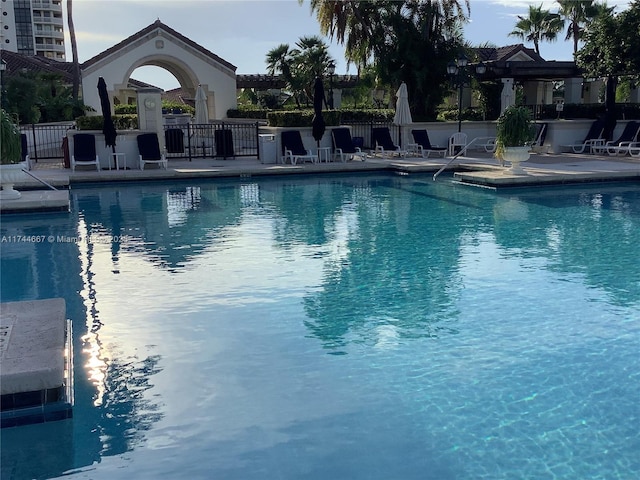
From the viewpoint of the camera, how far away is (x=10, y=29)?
275 ft

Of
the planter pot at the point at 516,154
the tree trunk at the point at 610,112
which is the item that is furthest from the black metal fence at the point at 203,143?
the tree trunk at the point at 610,112

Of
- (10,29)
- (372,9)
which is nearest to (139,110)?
(372,9)

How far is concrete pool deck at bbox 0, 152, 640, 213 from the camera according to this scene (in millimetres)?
14570

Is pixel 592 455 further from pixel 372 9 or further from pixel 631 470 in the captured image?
pixel 372 9

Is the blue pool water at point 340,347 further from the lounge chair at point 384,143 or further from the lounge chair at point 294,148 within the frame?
the lounge chair at point 384,143

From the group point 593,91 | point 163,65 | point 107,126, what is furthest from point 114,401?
point 163,65

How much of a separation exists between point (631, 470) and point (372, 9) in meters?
22.3

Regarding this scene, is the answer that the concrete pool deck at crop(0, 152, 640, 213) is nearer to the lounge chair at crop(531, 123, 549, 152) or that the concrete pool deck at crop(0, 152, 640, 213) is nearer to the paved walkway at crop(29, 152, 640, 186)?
the paved walkway at crop(29, 152, 640, 186)

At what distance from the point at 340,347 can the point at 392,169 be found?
41.3ft

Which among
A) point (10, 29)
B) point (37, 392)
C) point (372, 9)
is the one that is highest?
point (10, 29)

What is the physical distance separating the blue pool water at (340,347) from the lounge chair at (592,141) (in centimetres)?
1094

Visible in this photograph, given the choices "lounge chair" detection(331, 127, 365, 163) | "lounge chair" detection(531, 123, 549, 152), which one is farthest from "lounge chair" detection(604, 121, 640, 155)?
"lounge chair" detection(331, 127, 365, 163)

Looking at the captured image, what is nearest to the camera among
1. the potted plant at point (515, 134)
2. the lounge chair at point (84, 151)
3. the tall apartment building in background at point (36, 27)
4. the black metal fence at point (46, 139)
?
the potted plant at point (515, 134)

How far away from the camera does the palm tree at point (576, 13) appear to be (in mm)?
41906
